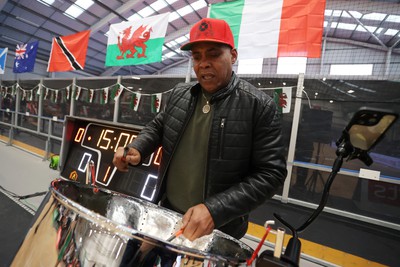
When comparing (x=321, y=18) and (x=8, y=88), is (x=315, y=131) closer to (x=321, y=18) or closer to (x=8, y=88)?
(x=321, y=18)

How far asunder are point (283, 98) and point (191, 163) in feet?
7.15

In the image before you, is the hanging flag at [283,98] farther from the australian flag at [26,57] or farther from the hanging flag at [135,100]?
the australian flag at [26,57]

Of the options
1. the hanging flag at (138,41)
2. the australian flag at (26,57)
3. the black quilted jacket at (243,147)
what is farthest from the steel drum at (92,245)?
the australian flag at (26,57)

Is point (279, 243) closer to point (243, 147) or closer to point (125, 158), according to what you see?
point (243, 147)

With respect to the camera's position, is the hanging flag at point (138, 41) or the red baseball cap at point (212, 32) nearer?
the red baseball cap at point (212, 32)

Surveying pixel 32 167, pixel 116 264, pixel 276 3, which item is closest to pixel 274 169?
pixel 116 264

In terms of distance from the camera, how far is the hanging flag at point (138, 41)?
2.92m

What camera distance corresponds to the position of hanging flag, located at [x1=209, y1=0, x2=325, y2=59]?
2088mm

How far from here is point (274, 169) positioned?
78 centimetres

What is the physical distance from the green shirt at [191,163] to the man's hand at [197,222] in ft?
0.92

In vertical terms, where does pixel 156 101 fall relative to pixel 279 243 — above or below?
above

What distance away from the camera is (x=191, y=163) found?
3.04ft

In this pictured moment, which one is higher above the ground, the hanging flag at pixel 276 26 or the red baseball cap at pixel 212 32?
the hanging flag at pixel 276 26

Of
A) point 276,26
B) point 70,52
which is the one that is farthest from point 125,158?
point 70,52
